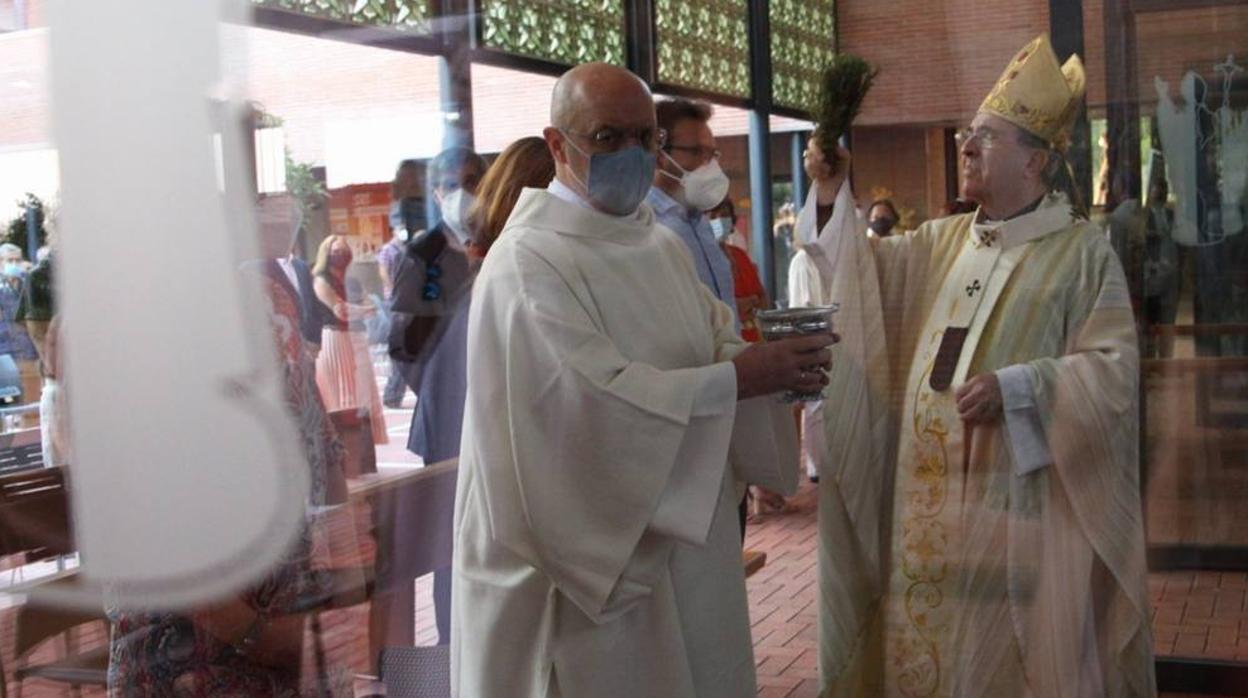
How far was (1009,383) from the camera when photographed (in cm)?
287

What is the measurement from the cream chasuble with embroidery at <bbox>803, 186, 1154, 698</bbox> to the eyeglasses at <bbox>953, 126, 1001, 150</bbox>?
15cm

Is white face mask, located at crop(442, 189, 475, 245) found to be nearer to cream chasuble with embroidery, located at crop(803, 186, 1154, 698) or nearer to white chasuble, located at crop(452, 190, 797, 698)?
cream chasuble with embroidery, located at crop(803, 186, 1154, 698)

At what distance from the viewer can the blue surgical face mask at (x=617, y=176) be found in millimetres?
2525

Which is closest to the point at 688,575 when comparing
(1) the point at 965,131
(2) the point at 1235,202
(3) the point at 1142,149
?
(1) the point at 965,131

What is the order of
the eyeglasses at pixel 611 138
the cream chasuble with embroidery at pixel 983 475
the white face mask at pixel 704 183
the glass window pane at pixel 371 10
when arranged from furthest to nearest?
the glass window pane at pixel 371 10
the white face mask at pixel 704 183
the cream chasuble with embroidery at pixel 983 475
the eyeglasses at pixel 611 138

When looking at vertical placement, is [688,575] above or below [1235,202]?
below

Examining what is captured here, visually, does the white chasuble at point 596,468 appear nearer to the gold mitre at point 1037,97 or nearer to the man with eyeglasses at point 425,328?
the gold mitre at point 1037,97

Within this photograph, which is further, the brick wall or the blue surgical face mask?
the brick wall

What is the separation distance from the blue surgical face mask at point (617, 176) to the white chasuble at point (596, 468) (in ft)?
0.10

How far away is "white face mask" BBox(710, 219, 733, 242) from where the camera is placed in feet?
12.0

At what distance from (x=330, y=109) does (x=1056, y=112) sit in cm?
242

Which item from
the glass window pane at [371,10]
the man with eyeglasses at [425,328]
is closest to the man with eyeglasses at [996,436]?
the man with eyeglasses at [425,328]

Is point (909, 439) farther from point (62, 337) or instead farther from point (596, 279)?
point (62, 337)

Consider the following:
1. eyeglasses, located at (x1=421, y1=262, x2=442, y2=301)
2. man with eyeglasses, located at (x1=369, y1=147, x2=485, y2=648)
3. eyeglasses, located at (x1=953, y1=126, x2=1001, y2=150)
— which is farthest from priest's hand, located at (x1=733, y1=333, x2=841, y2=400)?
eyeglasses, located at (x1=421, y1=262, x2=442, y2=301)
